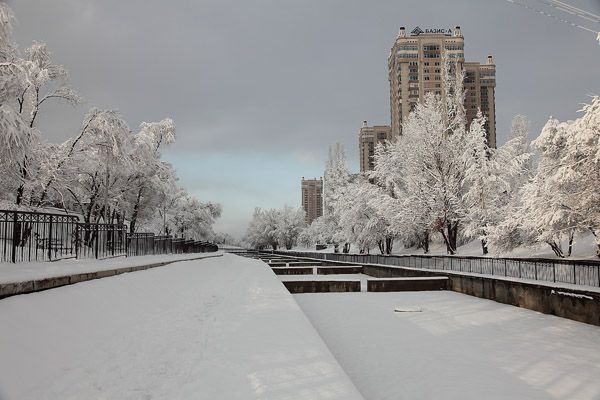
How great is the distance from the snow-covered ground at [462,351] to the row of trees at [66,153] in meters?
11.6

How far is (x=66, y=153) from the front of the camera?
26.9 meters

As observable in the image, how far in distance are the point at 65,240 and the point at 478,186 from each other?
100ft

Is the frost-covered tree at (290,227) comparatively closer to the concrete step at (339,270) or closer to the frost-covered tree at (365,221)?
the frost-covered tree at (365,221)

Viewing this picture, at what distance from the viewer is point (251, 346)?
Answer: 7.32 m

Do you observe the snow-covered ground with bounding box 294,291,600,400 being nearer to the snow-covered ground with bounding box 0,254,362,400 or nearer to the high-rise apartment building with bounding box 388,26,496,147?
the snow-covered ground with bounding box 0,254,362,400

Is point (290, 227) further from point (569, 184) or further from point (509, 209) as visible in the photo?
point (569, 184)

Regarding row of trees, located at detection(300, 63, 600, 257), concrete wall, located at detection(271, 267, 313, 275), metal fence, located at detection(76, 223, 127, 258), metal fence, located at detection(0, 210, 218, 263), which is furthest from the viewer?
concrete wall, located at detection(271, 267, 313, 275)

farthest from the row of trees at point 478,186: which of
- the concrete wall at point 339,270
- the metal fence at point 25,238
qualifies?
the metal fence at point 25,238

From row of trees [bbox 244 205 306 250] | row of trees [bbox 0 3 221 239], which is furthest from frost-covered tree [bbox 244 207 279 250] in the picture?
row of trees [bbox 0 3 221 239]

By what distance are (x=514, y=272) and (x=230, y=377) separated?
1770 cm

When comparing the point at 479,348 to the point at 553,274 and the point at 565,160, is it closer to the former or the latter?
the point at 553,274

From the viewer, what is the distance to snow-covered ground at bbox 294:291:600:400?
25.4 ft

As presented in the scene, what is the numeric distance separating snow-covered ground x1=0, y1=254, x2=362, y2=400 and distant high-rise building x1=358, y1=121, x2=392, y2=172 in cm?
15671

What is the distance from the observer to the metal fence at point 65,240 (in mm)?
13930
